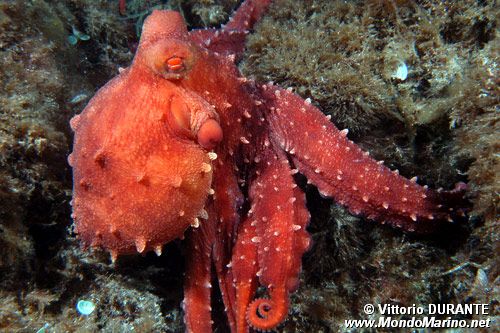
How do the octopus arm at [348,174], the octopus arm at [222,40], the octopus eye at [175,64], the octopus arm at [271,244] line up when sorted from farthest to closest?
the octopus arm at [222,40]
the octopus arm at [348,174]
the octopus arm at [271,244]
the octopus eye at [175,64]

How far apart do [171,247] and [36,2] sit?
9.14ft

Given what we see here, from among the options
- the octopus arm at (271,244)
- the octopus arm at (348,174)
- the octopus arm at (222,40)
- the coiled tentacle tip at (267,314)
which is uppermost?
the octopus arm at (222,40)

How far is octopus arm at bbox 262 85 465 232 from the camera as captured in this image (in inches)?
117

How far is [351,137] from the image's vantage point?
3545mm

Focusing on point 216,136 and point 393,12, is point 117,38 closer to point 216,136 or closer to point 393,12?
point 216,136

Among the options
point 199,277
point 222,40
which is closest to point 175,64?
point 222,40

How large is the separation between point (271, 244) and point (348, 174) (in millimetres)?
891

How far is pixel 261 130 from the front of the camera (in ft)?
10.3

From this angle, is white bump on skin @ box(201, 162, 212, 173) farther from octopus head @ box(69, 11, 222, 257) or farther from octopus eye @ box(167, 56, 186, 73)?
octopus eye @ box(167, 56, 186, 73)

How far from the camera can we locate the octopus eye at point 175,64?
2.49m

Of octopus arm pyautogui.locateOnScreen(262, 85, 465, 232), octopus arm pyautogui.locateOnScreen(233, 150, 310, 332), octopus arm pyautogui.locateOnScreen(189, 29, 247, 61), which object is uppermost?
octopus arm pyautogui.locateOnScreen(189, 29, 247, 61)

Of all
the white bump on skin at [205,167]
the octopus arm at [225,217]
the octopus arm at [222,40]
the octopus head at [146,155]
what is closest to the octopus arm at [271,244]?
the octopus arm at [225,217]

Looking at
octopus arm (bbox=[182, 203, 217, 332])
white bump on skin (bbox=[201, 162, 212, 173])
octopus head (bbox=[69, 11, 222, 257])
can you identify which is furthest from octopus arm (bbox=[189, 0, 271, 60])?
octopus arm (bbox=[182, 203, 217, 332])

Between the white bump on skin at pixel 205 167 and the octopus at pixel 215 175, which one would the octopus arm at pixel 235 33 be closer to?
the octopus at pixel 215 175
